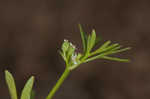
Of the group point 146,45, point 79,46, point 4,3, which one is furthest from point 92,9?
point 4,3

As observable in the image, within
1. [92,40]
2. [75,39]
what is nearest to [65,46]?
[92,40]

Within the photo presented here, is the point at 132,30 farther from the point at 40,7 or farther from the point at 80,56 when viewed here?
the point at 80,56

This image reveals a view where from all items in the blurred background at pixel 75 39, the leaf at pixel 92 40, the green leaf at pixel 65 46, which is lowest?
the blurred background at pixel 75 39

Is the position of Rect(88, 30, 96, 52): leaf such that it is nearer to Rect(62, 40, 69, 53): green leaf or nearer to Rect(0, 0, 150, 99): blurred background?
Rect(62, 40, 69, 53): green leaf

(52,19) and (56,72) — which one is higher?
(52,19)

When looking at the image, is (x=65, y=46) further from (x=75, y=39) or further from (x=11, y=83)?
(x=75, y=39)

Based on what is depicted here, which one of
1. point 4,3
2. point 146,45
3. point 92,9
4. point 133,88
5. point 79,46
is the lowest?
point 133,88

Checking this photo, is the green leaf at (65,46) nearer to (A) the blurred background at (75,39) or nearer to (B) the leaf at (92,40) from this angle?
(B) the leaf at (92,40)

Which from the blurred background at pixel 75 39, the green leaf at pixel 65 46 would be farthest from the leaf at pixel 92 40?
the blurred background at pixel 75 39
